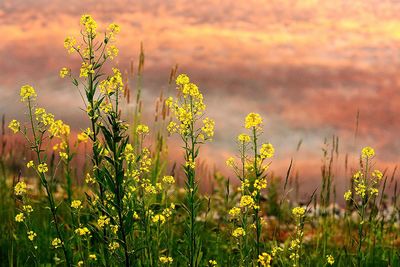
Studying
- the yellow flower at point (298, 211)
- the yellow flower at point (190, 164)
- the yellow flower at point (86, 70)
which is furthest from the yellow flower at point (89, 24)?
the yellow flower at point (298, 211)

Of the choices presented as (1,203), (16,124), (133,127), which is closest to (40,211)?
(1,203)

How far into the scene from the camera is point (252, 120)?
3.61 m

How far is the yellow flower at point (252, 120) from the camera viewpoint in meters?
3.60

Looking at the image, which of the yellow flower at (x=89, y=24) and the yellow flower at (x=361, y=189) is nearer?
the yellow flower at (x=89, y=24)

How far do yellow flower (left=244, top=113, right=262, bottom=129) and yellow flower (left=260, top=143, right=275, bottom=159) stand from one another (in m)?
0.13

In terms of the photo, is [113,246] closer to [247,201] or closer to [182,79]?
[247,201]

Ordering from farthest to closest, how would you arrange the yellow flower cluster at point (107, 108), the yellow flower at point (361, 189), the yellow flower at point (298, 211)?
the yellow flower at point (361, 189) < the yellow flower at point (298, 211) < the yellow flower cluster at point (107, 108)

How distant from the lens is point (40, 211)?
23.1 ft

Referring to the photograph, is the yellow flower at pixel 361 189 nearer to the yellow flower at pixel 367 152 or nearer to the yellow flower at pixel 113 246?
the yellow flower at pixel 367 152

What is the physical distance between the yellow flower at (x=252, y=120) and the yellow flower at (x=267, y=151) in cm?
13

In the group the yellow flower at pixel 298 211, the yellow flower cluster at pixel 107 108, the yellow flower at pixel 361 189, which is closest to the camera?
the yellow flower cluster at pixel 107 108

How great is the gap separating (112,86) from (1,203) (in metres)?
4.22

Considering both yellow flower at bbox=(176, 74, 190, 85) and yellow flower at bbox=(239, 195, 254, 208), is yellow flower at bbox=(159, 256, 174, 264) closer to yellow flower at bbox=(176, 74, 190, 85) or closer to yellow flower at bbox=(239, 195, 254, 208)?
yellow flower at bbox=(239, 195, 254, 208)

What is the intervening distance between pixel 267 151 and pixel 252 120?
0.68ft
